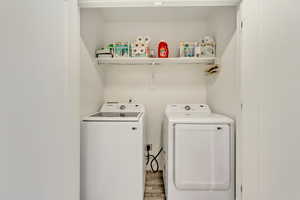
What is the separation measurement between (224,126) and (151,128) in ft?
4.30

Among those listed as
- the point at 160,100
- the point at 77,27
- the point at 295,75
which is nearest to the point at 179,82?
the point at 160,100

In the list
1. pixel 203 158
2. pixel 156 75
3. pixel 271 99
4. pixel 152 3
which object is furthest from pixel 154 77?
pixel 271 99

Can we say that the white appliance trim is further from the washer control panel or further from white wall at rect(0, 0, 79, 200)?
the washer control panel

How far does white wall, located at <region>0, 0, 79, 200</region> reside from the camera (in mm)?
818

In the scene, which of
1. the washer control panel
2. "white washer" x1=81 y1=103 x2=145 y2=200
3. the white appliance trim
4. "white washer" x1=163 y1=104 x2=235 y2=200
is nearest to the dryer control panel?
the washer control panel

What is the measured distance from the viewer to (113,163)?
1.83m

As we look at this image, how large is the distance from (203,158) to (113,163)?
92 centimetres

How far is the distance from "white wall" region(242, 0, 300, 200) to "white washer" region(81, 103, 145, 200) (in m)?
1.00

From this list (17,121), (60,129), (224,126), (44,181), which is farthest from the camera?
(224,126)

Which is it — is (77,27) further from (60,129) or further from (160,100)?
Answer: (160,100)

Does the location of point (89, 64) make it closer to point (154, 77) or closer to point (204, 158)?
point (154, 77)

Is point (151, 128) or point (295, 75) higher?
point (295, 75)

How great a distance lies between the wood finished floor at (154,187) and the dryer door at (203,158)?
45cm

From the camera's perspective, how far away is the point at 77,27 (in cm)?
161
